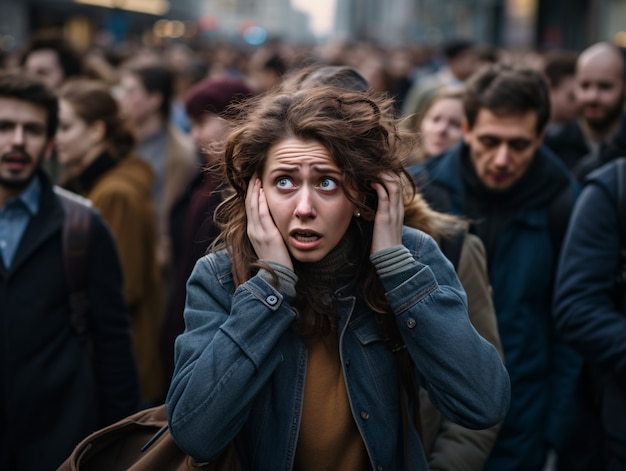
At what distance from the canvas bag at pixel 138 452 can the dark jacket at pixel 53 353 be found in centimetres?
119

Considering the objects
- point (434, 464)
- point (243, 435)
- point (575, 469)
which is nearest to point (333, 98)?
point (243, 435)

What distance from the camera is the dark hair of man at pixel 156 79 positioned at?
290 inches

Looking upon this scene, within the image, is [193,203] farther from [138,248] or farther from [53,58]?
[53,58]

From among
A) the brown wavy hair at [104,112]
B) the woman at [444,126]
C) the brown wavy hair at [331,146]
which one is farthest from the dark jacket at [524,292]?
the brown wavy hair at [104,112]

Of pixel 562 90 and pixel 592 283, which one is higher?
pixel 562 90

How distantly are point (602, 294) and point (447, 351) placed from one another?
147cm

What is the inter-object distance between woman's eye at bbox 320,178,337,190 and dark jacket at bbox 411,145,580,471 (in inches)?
57.4

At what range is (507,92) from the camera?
4.26 m

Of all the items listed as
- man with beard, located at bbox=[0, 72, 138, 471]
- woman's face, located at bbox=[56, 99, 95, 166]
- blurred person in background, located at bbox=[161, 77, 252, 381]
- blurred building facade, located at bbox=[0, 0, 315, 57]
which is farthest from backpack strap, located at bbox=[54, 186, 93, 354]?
blurred building facade, located at bbox=[0, 0, 315, 57]

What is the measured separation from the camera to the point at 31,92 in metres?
4.01

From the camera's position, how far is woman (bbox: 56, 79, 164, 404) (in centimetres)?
532

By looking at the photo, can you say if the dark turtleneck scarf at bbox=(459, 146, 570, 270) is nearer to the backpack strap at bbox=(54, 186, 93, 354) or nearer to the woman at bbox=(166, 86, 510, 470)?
the woman at bbox=(166, 86, 510, 470)

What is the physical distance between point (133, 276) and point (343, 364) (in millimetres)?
3085

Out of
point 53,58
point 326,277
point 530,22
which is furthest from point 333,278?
point 530,22
